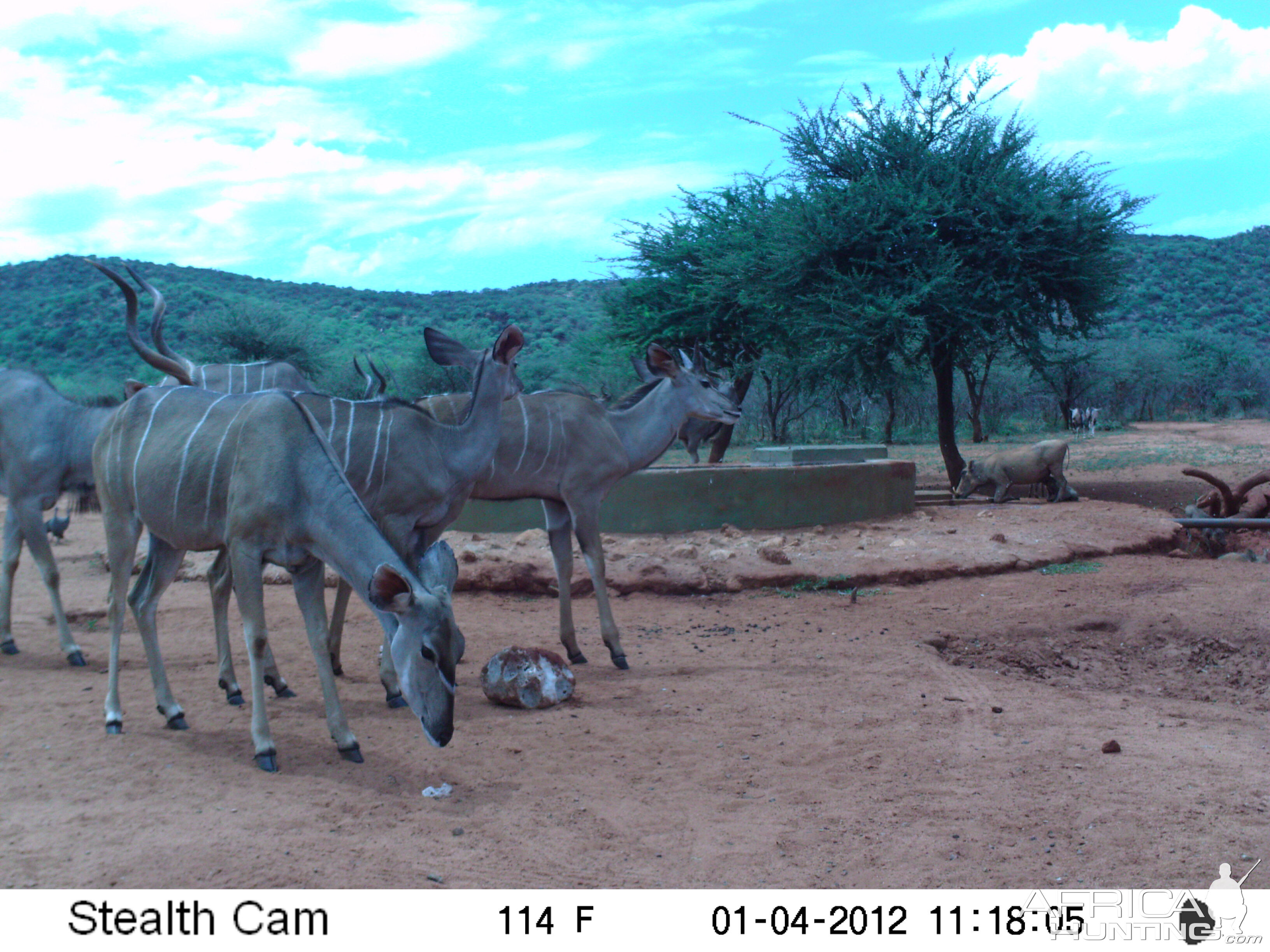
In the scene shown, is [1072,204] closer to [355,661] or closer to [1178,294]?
[355,661]

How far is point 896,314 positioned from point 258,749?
477 inches

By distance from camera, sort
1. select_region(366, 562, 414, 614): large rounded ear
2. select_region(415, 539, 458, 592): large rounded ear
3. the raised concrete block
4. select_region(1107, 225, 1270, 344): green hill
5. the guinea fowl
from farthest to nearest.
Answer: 1. select_region(1107, 225, 1270, 344): green hill
2. the raised concrete block
3. the guinea fowl
4. select_region(415, 539, 458, 592): large rounded ear
5. select_region(366, 562, 414, 614): large rounded ear

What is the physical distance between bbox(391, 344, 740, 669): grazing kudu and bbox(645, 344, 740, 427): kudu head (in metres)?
0.17

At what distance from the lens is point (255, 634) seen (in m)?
4.84

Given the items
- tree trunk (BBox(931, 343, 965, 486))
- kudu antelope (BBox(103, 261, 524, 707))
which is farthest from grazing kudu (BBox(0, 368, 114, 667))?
tree trunk (BBox(931, 343, 965, 486))

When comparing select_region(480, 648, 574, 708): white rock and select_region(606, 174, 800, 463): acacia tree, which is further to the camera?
select_region(606, 174, 800, 463): acacia tree

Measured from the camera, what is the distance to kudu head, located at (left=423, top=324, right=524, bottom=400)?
6.28 meters

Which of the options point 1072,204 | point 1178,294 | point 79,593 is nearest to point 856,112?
point 1072,204

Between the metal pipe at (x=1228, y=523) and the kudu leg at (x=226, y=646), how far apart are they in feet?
27.7

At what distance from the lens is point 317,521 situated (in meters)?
4.69

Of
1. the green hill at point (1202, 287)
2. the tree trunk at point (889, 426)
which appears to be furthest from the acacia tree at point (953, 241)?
→ the green hill at point (1202, 287)

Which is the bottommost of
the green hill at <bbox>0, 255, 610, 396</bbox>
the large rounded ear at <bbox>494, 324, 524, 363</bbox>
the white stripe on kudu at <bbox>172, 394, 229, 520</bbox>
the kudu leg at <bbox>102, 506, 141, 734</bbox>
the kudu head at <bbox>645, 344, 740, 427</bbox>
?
the kudu leg at <bbox>102, 506, 141, 734</bbox>

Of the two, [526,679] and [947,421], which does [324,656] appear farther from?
[947,421]

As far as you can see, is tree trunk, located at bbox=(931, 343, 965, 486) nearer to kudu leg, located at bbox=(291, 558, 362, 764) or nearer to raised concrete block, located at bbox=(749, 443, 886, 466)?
raised concrete block, located at bbox=(749, 443, 886, 466)
